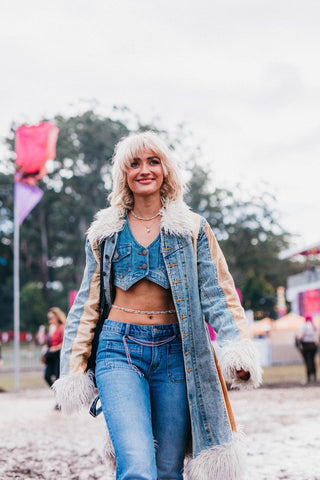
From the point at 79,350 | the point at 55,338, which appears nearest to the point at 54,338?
the point at 55,338

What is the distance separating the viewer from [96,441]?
7891mm

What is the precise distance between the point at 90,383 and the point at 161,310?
0.49 m

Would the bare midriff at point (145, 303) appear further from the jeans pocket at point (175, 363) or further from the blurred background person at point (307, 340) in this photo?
the blurred background person at point (307, 340)

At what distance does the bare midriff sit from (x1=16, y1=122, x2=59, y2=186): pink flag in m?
18.8

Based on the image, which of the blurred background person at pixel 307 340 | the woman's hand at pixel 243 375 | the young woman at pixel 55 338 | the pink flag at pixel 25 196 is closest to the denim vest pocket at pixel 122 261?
the woman's hand at pixel 243 375

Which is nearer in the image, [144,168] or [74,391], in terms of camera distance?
[74,391]

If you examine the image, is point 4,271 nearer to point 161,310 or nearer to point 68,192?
point 68,192

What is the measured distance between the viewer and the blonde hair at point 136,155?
3258 mm

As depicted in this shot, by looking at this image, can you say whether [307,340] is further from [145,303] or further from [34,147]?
[145,303]

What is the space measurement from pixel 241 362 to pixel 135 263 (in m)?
0.66

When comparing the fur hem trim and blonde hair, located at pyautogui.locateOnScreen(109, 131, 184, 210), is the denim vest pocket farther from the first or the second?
the fur hem trim

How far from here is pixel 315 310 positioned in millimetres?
43281

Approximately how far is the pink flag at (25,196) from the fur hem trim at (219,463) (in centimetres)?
1764

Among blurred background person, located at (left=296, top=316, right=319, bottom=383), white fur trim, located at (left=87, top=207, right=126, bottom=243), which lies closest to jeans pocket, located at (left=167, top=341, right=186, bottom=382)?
white fur trim, located at (left=87, top=207, right=126, bottom=243)
